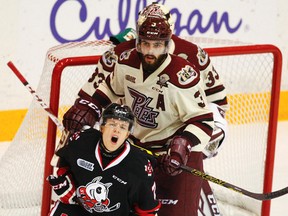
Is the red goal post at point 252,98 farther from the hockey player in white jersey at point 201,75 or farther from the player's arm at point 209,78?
the player's arm at point 209,78

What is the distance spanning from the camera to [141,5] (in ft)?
17.2

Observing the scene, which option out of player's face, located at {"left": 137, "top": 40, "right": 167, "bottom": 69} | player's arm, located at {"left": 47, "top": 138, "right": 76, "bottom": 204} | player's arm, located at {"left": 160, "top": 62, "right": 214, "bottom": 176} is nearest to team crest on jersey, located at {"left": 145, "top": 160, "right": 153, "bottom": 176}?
player's arm, located at {"left": 160, "top": 62, "right": 214, "bottom": 176}

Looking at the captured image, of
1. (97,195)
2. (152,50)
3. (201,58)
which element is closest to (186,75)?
(152,50)

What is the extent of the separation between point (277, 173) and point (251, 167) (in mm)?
776

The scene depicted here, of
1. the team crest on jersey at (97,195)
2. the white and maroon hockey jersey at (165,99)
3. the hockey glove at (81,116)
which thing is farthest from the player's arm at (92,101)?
the team crest on jersey at (97,195)

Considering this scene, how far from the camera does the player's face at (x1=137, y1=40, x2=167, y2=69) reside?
10.3 feet

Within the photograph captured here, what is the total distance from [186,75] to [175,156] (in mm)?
285

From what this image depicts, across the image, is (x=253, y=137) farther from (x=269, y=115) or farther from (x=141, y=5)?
(x=141, y=5)

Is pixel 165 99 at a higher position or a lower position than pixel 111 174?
higher

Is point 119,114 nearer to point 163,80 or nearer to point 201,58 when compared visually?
point 163,80

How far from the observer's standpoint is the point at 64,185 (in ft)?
9.93

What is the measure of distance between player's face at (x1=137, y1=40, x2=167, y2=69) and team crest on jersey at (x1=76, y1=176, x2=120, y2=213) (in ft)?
1.48

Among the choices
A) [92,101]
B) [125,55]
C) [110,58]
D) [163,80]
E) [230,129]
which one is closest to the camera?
[163,80]

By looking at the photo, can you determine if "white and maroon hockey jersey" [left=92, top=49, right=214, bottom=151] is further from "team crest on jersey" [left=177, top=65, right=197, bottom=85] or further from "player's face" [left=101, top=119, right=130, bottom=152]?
"player's face" [left=101, top=119, right=130, bottom=152]
